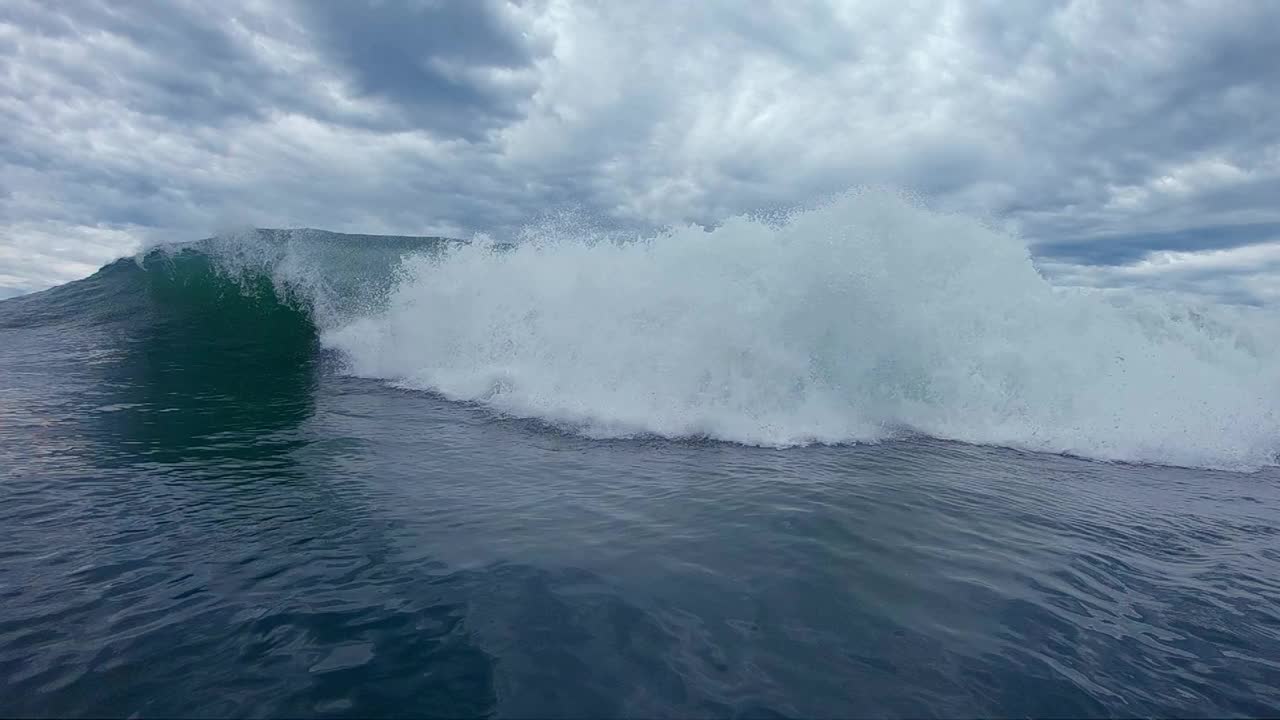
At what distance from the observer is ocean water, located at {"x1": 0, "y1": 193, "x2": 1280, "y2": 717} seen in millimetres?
3988

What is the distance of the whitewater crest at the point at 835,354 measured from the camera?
39.7 ft

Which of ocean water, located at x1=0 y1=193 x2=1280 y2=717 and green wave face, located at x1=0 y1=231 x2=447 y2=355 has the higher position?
green wave face, located at x1=0 y1=231 x2=447 y2=355

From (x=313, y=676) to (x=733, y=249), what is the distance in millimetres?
11881

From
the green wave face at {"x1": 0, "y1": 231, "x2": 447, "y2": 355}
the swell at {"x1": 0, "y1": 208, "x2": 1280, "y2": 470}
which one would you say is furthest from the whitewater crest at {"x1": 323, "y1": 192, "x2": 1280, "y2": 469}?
the green wave face at {"x1": 0, "y1": 231, "x2": 447, "y2": 355}

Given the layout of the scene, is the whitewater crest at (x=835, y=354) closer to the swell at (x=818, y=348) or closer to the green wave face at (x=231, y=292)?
the swell at (x=818, y=348)

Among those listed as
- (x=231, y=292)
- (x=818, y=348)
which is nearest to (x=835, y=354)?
(x=818, y=348)

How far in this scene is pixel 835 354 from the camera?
1315 centimetres

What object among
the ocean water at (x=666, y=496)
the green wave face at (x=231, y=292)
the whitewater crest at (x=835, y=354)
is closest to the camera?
the ocean water at (x=666, y=496)

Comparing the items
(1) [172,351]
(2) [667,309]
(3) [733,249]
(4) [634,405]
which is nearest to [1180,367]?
(3) [733,249]

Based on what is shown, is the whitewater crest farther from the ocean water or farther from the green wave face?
the green wave face

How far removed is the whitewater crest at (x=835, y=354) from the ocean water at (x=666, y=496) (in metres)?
0.09

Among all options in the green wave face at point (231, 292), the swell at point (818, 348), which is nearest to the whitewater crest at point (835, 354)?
the swell at point (818, 348)

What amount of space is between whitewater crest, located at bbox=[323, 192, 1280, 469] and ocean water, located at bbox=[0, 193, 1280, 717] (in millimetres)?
89

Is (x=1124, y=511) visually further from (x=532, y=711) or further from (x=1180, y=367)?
(x=1180, y=367)
